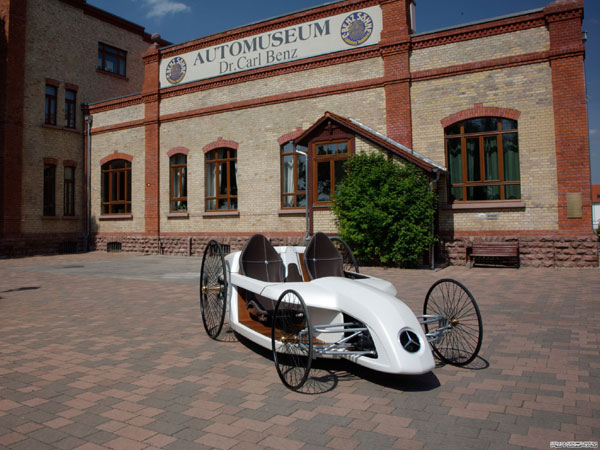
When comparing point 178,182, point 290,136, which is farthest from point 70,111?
point 290,136

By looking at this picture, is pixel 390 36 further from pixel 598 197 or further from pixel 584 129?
pixel 598 197

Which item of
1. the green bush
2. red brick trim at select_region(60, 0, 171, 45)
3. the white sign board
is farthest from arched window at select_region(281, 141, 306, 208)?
red brick trim at select_region(60, 0, 171, 45)

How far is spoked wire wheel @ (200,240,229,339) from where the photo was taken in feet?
18.7

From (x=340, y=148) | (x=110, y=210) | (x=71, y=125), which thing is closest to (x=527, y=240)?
(x=340, y=148)

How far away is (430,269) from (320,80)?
769 centimetres

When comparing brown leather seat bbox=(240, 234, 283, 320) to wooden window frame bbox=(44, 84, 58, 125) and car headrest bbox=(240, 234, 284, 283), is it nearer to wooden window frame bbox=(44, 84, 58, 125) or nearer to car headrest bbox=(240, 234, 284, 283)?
car headrest bbox=(240, 234, 284, 283)

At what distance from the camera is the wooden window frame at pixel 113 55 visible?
23.2 metres

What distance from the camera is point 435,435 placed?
3.03 metres

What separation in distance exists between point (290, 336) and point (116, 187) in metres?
19.1

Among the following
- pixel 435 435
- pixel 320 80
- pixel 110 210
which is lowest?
pixel 435 435

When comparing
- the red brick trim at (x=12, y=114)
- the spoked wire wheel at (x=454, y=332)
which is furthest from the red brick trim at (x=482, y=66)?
the red brick trim at (x=12, y=114)

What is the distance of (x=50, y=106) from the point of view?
21.0m

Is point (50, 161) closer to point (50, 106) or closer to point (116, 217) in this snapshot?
point (50, 106)

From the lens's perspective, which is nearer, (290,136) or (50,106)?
(290,136)
